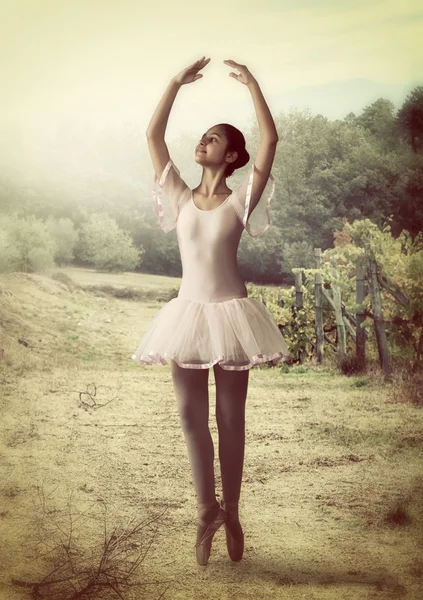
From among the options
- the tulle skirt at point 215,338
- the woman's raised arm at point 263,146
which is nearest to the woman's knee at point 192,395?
the tulle skirt at point 215,338

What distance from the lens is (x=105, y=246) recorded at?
526cm

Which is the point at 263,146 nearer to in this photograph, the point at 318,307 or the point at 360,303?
the point at 318,307

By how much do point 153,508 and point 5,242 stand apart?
1745 millimetres

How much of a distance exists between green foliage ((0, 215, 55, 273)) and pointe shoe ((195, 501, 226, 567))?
1918mm

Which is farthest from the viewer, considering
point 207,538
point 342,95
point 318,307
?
point 318,307

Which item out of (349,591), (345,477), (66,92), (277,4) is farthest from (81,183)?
(349,591)

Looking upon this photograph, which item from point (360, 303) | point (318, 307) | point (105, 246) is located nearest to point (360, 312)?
point (360, 303)

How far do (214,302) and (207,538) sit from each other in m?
1.11

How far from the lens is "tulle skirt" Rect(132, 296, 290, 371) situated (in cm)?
378

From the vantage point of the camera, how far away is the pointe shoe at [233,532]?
4.03 meters

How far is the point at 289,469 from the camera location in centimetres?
488

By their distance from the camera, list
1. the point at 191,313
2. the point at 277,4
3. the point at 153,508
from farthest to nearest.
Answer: the point at 277,4 → the point at 153,508 → the point at 191,313

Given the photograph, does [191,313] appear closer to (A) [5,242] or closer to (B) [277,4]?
(A) [5,242]

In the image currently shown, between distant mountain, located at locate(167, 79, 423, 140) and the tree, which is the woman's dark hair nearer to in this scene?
distant mountain, located at locate(167, 79, 423, 140)
